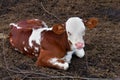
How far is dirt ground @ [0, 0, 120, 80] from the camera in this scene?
4.07 m

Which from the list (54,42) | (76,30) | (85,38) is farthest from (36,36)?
(85,38)

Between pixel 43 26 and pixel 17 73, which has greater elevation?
pixel 43 26

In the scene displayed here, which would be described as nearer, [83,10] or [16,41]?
[16,41]

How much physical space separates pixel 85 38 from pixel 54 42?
29.7 inches

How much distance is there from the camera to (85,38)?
4.83 metres

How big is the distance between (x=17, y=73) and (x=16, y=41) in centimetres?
54

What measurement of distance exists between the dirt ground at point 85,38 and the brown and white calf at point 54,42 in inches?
3.2

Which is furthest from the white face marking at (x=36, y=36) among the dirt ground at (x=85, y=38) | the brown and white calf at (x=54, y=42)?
the dirt ground at (x=85, y=38)

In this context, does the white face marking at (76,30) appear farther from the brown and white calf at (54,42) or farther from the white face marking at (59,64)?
the white face marking at (59,64)

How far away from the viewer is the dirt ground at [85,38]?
13.4ft

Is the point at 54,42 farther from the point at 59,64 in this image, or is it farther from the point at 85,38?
the point at 85,38

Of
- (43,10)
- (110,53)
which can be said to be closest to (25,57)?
(110,53)

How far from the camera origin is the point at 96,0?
625cm

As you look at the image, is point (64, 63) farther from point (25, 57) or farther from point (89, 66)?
point (25, 57)
